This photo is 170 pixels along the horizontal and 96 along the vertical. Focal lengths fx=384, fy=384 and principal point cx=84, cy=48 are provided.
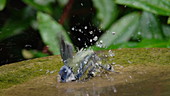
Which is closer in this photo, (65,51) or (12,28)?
(65,51)

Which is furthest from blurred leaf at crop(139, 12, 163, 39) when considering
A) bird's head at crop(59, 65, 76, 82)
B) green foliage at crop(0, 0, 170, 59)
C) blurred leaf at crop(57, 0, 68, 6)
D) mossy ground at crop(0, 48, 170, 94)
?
bird's head at crop(59, 65, 76, 82)

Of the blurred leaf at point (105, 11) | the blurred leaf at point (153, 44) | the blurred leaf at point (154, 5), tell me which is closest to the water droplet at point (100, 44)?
the blurred leaf at point (105, 11)

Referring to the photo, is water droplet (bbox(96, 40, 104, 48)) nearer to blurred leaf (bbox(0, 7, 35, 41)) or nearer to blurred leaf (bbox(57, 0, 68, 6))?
blurred leaf (bbox(57, 0, 68, 6))

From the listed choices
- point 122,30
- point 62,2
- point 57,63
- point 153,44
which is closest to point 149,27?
point 122,30

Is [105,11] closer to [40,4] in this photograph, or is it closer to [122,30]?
[122,30]

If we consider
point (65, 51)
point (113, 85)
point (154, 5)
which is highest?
point (154, 5)

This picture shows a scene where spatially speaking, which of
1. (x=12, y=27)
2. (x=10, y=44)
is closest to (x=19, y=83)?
(x=12, y=27)

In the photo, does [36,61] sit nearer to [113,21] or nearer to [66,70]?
[66,70]
